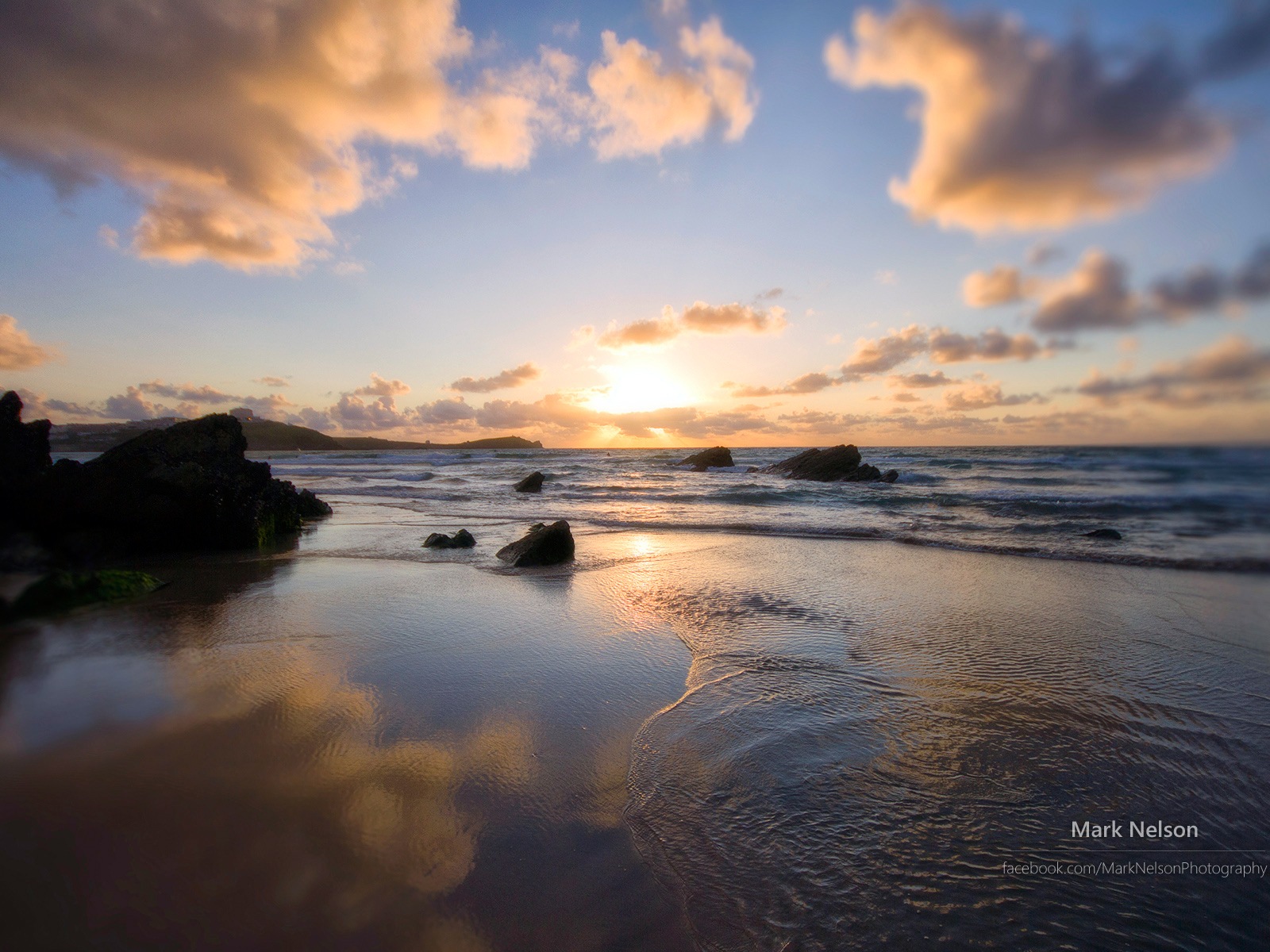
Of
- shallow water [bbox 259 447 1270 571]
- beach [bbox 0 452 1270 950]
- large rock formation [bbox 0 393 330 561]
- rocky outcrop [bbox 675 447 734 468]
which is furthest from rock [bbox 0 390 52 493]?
rocky outcrop [bbox 675 447 734 468]

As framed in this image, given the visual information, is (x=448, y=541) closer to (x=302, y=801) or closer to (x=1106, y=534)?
(x=302, y=801)

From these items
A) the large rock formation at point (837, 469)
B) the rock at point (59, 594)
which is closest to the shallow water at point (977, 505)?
the large rock formation at point (837, 469)

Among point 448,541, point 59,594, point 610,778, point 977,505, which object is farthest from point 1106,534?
point 59,594

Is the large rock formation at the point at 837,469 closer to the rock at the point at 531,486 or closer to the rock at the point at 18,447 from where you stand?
the rock at the point at 531,486

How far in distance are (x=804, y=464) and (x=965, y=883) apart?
30.3 metres

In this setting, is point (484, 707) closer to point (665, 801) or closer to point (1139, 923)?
point (665, 801)

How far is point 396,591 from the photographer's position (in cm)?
650

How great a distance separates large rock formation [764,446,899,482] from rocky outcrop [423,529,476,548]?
22777 millimetres

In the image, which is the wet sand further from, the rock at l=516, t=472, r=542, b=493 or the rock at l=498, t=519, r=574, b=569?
the rock at l=516, t=472, r=542, b=493

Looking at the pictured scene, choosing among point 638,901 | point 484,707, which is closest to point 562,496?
point 484,707

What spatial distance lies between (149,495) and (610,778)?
4461 millimetres

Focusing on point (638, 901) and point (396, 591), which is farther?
point (396, 591)

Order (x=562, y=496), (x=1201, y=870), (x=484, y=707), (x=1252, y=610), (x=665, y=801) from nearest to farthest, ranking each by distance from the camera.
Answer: (x=1201, y=870) → (x=665, y=801) → (x=484, y=707) → (x=1252, y=610) → (x=562, y=496)

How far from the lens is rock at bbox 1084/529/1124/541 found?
36.3 ft
